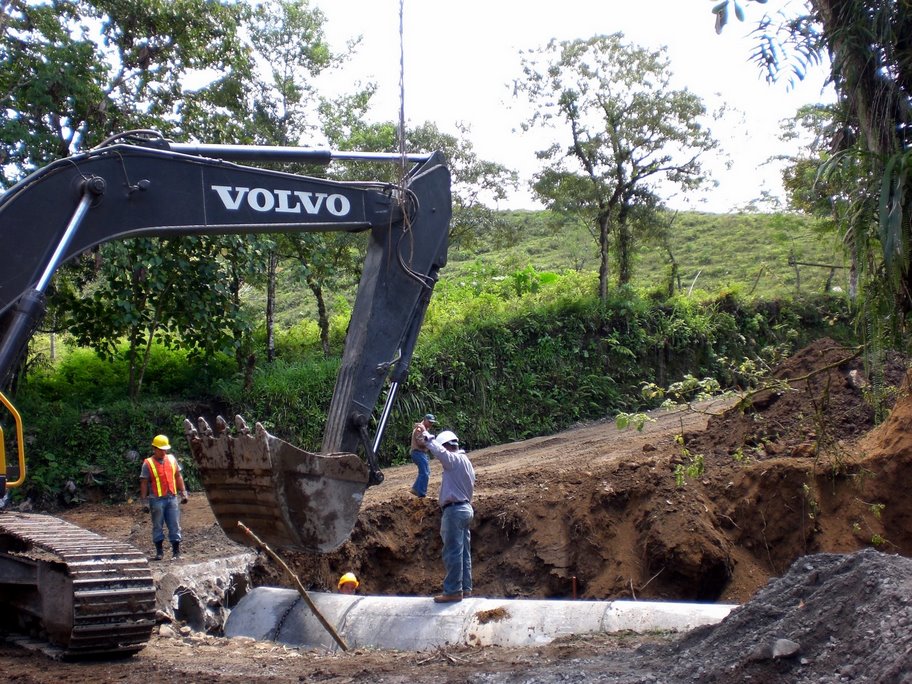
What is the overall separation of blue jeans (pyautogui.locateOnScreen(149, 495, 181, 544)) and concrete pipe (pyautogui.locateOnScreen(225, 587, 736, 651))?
167 cm

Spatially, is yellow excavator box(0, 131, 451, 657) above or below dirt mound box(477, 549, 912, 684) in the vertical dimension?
above

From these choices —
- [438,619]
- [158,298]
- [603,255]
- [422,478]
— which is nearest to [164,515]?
[422,478]

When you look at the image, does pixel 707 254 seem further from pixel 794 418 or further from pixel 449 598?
pixel 449 598

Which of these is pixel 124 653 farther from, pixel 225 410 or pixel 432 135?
pixel 432 135

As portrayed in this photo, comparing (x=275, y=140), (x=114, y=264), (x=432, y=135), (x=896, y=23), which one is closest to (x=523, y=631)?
(x=896, y=23)

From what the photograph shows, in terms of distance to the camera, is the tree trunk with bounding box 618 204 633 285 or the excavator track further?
the tree trunk with bounding box 618 204 633 285

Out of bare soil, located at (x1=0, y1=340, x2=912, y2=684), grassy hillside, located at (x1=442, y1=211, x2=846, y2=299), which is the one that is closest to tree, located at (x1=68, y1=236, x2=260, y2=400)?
bare soil, located at (x1=0, y1=340, x2=912, y2=684)

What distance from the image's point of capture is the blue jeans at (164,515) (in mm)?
10555

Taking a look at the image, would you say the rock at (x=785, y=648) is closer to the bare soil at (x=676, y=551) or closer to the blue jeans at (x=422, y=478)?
the bare soil at (x=676, y=551)

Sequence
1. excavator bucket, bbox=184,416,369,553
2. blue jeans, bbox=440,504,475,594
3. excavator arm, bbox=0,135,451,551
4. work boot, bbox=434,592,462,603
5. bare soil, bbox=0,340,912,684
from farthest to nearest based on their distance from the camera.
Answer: blue jeans, bbox=440,504,475,594 → work boot, bbox=434,592,462,603 → excavator bucket, bbox=184,416,369,553 → excavator arm, bbox=0,135,451,551 → bare soil, bbox=0,340,912,684

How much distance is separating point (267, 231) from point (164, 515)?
4.98 metres

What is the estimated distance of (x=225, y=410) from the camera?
17.1 meters

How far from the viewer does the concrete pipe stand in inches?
281

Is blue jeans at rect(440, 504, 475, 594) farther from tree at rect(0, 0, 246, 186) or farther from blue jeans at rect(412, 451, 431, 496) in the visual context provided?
tree at rect(0, 0, 246, 186)
